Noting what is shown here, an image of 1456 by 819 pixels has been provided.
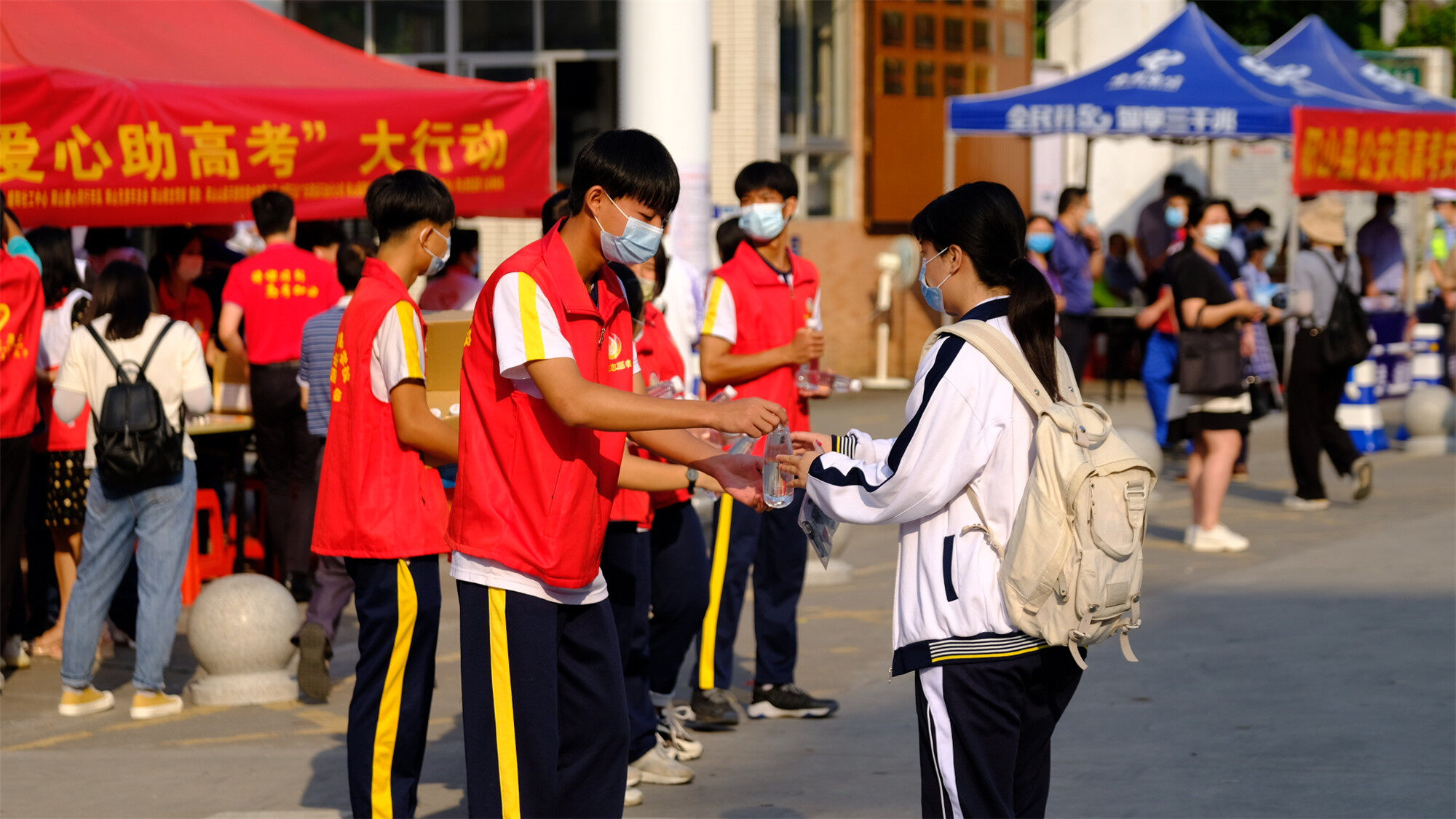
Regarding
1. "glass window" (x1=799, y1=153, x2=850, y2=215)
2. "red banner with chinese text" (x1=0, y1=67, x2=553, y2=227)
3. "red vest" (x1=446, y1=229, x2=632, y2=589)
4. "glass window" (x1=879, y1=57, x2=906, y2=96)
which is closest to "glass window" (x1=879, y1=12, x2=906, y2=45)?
"glass window" (x1=879, y1=57, x2=906, y2=96)

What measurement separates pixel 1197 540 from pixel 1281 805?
501 centimetres

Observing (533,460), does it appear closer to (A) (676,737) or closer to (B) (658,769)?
(B) (658,769)

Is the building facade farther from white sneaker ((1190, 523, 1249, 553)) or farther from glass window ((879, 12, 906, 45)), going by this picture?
white sneaker ((1190, 523, 1249, 553))

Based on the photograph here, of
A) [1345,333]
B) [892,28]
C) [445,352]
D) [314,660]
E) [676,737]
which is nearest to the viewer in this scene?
[445,352]

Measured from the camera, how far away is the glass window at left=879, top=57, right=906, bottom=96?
61.9ft

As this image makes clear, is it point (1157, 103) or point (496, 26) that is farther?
point (496, 26)

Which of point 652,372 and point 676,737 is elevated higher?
point 652,372

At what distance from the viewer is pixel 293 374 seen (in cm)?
871

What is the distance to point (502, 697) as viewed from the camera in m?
3.88

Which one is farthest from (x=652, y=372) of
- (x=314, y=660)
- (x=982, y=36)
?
(x=982, y=36)

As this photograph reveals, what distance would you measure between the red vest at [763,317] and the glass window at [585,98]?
1240cm

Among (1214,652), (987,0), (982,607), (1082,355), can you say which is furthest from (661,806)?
(987,0)

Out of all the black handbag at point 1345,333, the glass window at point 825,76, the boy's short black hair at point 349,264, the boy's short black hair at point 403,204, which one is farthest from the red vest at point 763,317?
the glass window at point 825,76

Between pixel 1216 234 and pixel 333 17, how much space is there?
12521 mm
